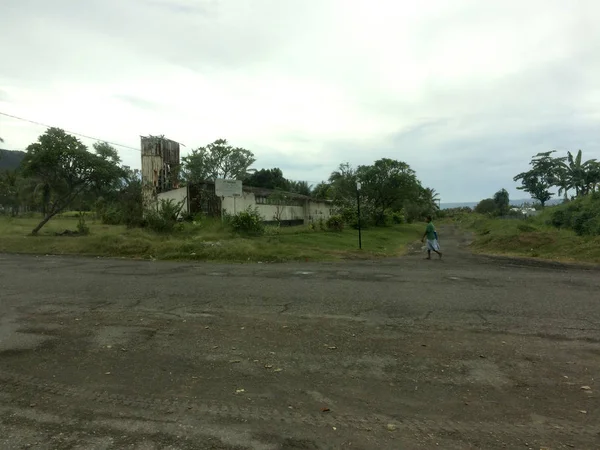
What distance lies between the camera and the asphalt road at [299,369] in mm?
3482

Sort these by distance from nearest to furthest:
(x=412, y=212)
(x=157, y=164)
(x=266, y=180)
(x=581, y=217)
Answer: (x=581, y=217), (x=157, y=164), (x=412, y=212), (x=266, y=180)

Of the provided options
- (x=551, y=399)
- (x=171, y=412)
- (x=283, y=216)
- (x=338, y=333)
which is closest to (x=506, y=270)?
(x=338, y=333)

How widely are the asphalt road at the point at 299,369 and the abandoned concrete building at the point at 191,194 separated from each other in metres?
18.7

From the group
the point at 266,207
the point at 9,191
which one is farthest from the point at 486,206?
the point at 9,191

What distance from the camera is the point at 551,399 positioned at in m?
4.12

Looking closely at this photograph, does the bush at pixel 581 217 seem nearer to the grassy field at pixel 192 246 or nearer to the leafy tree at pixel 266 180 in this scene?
the grassy field at pixel 192 246

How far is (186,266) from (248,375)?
10380 mm

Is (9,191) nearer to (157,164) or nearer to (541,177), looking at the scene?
(157,164)

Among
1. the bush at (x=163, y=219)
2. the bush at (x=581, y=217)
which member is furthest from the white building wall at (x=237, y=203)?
the bush at (x=581, y=217)

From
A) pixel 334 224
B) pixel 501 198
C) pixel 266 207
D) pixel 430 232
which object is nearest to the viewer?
pixel 430 232

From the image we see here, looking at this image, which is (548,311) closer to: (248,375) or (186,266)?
(248,375)

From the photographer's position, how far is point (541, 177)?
5612 cm

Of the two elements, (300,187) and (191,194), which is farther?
(300,187)

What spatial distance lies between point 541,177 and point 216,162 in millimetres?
40427
